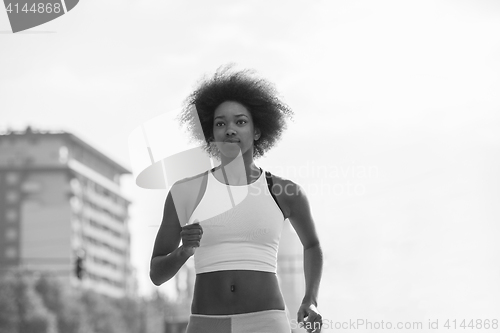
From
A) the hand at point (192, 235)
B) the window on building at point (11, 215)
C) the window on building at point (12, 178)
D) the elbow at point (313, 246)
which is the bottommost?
the hand at point (192, 235)

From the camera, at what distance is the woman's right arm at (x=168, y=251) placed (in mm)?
2891

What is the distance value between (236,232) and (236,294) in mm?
213

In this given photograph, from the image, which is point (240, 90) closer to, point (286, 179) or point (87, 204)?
point (286, 179)

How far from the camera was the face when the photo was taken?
3.20 m

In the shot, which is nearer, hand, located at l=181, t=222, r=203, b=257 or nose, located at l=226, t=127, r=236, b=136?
hand, located at l=181, t=222, r=203, b=257

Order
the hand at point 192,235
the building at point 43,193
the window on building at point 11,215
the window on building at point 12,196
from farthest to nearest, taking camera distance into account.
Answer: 1. the window on building at point 12,196
2. the window on building at point 11,215
3. the building at point 43,193
4. the hand at point 192,235

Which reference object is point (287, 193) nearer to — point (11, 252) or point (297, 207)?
point (297, 207)

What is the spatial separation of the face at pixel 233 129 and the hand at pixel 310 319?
25.2 inches

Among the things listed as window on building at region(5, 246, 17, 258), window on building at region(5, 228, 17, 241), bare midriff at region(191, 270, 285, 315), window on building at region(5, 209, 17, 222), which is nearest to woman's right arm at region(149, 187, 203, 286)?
bare midriff at region(191, 270, 285, 315)

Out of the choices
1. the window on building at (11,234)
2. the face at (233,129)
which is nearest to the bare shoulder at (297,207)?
the face at (233,129)

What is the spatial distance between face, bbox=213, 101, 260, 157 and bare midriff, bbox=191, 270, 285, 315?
1.58 ft

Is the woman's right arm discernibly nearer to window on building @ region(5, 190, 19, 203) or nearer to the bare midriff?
the bare midriff

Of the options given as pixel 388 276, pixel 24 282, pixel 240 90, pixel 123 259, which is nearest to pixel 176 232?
pixel 240 90

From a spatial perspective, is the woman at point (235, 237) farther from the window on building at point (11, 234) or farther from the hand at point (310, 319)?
the window on building at point (11, 234)
